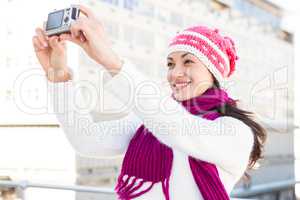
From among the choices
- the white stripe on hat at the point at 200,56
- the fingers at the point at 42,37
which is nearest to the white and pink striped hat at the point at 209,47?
the white stripe on hat at the point at 200,56

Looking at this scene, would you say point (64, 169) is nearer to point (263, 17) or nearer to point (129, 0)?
point (129, 0)

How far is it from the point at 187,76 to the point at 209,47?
67 millimetres

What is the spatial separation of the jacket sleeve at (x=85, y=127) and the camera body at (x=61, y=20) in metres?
0.11

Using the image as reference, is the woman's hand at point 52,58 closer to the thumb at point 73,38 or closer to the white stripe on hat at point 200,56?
the thumb at point 73,38

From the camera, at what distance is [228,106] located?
0.67 meters

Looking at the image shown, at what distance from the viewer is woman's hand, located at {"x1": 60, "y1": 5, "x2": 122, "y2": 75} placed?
51cm

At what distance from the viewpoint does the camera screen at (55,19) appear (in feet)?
1.89

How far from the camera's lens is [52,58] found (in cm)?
69

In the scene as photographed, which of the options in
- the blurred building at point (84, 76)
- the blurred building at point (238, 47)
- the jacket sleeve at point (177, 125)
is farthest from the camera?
the blurred building at point (84, 76)

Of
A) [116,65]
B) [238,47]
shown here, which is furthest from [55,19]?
[238,47]

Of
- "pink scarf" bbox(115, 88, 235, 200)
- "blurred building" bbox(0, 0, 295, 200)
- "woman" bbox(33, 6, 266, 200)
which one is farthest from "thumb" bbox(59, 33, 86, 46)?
"blurred building" bbox(0, 0, 295, 200)

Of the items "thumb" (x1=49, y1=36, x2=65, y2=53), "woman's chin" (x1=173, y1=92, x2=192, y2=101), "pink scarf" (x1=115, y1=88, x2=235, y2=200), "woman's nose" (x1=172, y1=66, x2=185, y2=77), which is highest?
"thumb" (x1=49, y1=36, x2=65, y2=53)

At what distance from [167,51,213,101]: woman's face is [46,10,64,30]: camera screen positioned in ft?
0.66

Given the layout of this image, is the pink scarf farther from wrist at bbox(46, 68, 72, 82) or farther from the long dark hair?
wrist at bbox(46, 68, 72, 82)
